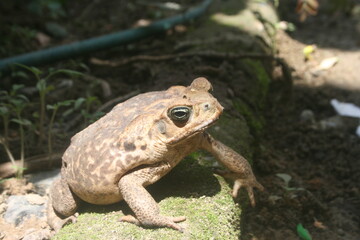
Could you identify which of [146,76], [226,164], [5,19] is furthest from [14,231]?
[5,19]

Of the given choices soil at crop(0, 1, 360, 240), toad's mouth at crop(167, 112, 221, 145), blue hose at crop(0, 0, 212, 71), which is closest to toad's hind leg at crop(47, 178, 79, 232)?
soil at crop(0, 1, 360, 240)

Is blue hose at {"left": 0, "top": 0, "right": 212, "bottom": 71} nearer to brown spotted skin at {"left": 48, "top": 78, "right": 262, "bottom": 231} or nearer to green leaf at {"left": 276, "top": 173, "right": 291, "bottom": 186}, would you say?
brown spotted skin at {"left": 48, "top": 78, "right": 262, "bottom": 231}

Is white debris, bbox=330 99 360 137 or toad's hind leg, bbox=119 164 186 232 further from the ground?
toad's hind leg, bbox=119 164 186 232

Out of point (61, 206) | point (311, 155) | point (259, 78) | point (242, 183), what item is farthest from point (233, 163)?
point (259, 78)

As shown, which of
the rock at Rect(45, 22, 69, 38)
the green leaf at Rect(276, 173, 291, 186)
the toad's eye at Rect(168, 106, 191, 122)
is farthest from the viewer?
the rock at Rect(45, 22, 69, 38)

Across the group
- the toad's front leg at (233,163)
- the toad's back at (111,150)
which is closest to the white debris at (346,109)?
the toad's front leg at (233,163)

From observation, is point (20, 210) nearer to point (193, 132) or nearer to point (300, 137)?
point (193, 132)

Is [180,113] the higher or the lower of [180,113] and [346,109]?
the higher
